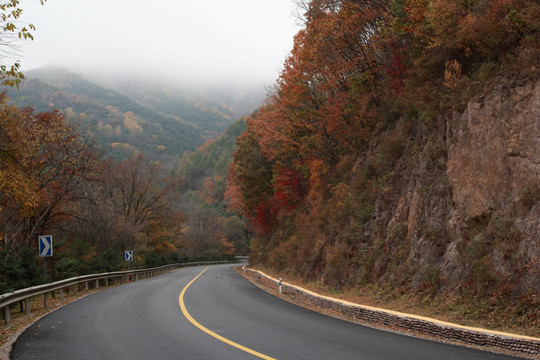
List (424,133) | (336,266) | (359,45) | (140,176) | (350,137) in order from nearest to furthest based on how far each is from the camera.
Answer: (424,133) → (336,266) → (359,45) → (350,137) → (140,176)

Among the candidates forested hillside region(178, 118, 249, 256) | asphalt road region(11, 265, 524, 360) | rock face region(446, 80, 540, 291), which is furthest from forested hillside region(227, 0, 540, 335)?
forested hillside region(178, 118, 249, 256)

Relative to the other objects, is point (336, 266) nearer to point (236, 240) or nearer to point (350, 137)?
point (350, 137)

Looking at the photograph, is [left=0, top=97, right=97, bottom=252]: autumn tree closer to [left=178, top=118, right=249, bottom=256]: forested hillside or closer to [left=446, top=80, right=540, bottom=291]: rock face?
[left=446, top=80, right=540, bottom=291]: rock face

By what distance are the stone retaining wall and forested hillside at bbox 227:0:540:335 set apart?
108 cm

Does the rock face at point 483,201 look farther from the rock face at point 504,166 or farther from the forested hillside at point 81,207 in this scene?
the forested hillside at point 81,207

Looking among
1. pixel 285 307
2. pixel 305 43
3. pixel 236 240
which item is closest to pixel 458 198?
pixel 285 307

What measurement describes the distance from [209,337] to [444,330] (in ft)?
16.5

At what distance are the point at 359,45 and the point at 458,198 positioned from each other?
468 inches

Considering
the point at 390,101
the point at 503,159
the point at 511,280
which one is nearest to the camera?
the point at 511,280

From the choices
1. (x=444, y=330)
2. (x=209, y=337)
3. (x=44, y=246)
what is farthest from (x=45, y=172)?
(x=444, y=330)

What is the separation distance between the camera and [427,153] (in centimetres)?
1514

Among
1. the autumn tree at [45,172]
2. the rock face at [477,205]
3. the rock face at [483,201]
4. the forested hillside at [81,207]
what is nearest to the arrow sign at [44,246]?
the forested hillside at [81,207]

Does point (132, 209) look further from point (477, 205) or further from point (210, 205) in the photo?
point (210, 205)

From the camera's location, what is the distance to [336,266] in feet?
59.6
